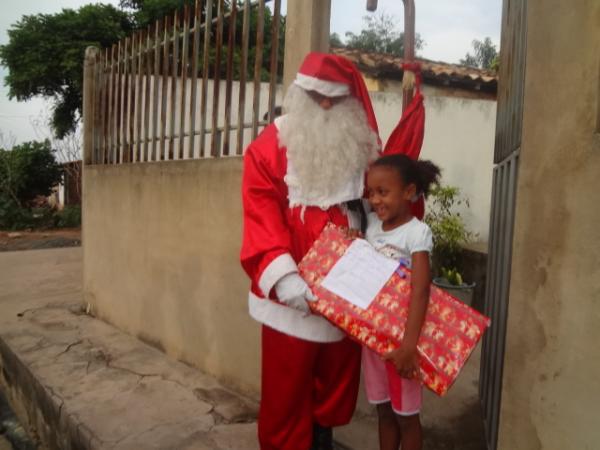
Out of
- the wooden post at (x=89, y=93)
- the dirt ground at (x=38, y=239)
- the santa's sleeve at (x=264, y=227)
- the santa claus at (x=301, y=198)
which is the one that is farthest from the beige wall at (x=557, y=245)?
the dirt ground at (x=38, y=239)

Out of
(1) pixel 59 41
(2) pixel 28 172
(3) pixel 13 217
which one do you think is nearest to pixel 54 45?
(1) pixel 59 41

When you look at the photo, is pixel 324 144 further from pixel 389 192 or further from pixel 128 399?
pixel 128 399

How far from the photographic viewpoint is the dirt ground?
1234 centimetres

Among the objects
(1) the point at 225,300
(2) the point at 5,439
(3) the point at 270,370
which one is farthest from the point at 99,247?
(3) the point at 270,370

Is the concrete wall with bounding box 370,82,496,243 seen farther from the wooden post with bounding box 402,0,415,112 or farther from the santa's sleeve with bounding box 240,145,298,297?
the santa's sleeve with bounding box 240,145,298,297

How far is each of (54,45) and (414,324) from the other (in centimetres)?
1727

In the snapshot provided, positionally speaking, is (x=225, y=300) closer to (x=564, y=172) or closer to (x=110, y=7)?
(x=564, y=172)

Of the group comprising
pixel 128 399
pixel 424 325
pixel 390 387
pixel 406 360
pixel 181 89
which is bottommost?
pixel 128 399

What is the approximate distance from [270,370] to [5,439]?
299 cm

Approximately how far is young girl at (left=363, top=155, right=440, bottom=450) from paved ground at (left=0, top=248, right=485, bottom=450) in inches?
29.1

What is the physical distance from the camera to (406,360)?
167cm

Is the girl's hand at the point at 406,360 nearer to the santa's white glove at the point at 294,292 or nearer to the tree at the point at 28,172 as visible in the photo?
the santa's white glove at the point at 294,292

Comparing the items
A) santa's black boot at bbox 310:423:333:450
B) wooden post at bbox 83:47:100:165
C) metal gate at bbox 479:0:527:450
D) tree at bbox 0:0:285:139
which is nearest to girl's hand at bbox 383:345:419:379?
metal gate at bbox 479:0:527:450

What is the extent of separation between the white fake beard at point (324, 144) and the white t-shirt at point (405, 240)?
0.29m
